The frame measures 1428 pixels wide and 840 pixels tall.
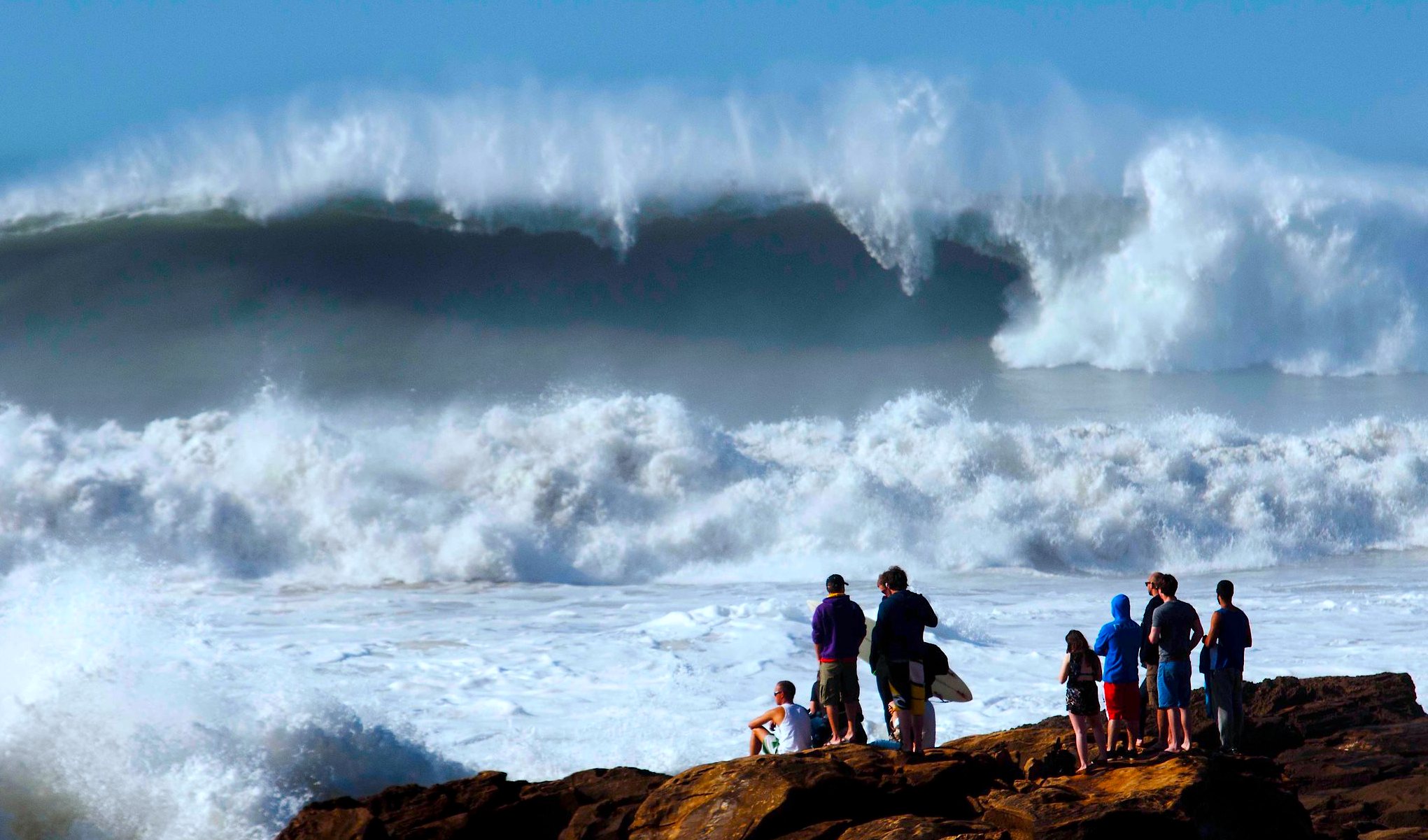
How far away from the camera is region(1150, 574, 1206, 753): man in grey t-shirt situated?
579cm

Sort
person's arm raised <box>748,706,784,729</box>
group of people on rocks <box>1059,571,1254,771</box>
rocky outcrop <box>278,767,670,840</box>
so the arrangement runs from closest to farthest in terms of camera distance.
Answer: rocky outcrop <box>278,767,670,840</box>
group of people on rocks <box>1059,571,1254,771</box>
person's arm raised <box>748,706,784,729</box>

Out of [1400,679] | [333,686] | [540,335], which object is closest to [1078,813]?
[1400,679]

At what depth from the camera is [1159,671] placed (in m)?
5.83

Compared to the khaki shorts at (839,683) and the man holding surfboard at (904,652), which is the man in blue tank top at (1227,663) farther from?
the khaki shorts at (839,683)

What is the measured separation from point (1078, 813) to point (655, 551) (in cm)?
1046

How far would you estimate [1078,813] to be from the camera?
4.21m

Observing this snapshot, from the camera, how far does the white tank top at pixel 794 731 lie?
5.72 m

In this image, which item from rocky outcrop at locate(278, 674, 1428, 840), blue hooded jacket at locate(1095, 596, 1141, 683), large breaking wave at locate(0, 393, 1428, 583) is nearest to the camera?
rocky outcrop at locate(278, 674, 1428, 840)

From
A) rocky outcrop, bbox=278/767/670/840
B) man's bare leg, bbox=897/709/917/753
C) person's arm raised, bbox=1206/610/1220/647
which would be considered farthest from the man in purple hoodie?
person's arm raised, bbox=1206/610/1220/647

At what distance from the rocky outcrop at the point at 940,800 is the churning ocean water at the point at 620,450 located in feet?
3.75

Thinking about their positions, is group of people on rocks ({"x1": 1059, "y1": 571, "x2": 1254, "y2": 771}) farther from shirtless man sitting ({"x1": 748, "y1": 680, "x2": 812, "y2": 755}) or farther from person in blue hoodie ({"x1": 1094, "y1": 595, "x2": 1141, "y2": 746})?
shirtless man sitting ({"x1": 748, "y1": 680, "x2": 812, "y2": 755})

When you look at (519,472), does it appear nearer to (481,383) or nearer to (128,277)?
(481,383)

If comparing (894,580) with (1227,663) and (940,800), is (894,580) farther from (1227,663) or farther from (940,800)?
(1227,663)

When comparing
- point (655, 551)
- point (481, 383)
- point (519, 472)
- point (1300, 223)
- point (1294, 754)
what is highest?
point (1300, 223)
